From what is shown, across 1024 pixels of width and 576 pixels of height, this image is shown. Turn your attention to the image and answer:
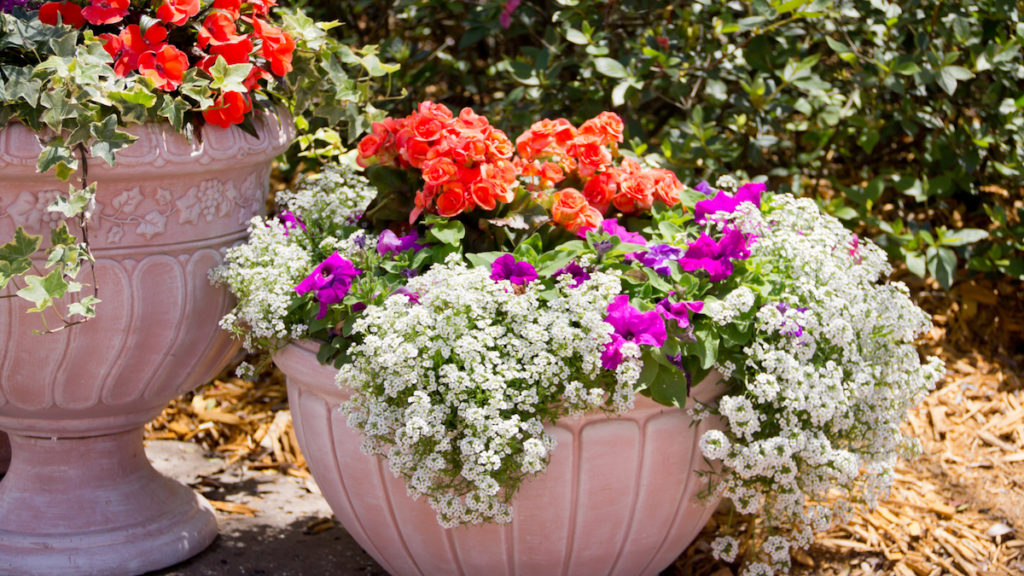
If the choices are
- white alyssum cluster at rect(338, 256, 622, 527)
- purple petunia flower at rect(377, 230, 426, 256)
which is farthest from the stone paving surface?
purple petunia flower at rect(377, 230, 426, 256)

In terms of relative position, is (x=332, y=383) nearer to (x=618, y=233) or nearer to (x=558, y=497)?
(x=558, y=497)

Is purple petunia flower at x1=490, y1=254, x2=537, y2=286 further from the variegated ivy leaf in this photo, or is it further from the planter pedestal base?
the planter pedestal base

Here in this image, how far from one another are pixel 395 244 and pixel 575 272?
38 centimetres

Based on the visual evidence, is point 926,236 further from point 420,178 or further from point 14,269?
point 14,269

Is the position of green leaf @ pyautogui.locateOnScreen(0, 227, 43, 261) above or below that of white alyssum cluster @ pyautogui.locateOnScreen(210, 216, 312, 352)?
above

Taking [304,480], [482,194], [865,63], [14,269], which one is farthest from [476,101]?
[14,269]

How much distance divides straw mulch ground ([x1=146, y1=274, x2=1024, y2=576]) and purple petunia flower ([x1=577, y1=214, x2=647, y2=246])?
2.84 ft

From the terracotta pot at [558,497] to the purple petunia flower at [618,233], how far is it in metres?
0.33

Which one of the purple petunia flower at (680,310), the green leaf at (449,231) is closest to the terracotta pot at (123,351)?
the green leaf at (449,231)

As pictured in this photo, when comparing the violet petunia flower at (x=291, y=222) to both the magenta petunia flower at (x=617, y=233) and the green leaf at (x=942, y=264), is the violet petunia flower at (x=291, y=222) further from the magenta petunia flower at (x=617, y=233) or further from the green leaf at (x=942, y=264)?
the green leaf at (x=942, y=264)

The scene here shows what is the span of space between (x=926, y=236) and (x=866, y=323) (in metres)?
1.24

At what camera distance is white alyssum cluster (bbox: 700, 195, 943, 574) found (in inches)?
61.5

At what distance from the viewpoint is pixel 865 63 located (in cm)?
285

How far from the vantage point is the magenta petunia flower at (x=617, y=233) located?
1.83 m
